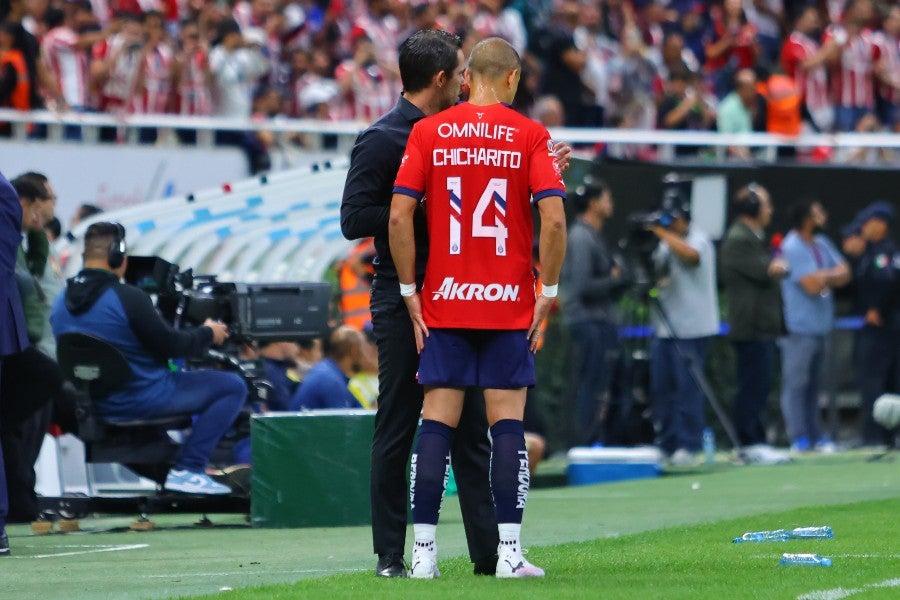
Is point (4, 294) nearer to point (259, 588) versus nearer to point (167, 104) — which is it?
point (259, 588)

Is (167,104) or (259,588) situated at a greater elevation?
(167,104)

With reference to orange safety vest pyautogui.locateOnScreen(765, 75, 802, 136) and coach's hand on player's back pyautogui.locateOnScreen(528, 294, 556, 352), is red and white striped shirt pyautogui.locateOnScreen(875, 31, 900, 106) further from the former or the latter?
coach's hand on player's back pyautogui.locateOnScreen(528, 294, 556, 352)

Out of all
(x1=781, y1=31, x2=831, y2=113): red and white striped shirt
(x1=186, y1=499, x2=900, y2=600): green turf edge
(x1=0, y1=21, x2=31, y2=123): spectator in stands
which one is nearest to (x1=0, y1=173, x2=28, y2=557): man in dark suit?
(x1=186, y1=499, x2=900, y2=600): green turf edge

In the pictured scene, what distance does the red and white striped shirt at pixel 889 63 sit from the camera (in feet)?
76.5

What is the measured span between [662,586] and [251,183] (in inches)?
306

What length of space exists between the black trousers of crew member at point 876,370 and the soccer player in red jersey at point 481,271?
11048 mm

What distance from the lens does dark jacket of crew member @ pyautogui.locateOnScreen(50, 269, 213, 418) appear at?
10.9 m

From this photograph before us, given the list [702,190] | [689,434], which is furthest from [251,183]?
[702,190]

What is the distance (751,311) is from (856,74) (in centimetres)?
775

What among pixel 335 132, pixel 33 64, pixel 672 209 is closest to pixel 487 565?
pixel 672 209

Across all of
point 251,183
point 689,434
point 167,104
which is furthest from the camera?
point 167,104

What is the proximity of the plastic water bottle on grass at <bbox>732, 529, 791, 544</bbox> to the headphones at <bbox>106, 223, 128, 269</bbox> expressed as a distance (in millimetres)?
3894

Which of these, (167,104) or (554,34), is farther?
(554,34)

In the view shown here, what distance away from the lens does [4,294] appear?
9.21 meters
